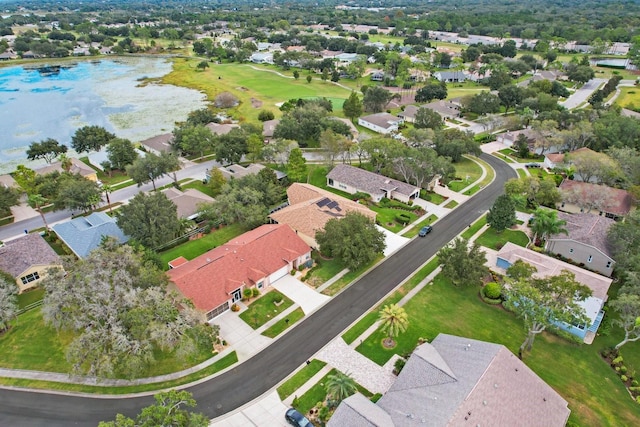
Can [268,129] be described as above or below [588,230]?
below

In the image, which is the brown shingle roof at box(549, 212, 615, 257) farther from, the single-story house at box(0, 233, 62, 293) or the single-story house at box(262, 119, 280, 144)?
the single-story house at box(0, 233, 62, 293)

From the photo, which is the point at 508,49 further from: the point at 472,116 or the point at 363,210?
the point at 363,210

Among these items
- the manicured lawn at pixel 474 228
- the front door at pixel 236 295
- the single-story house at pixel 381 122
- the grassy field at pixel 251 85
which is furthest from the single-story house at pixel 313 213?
the grassy field at pixel 251 85

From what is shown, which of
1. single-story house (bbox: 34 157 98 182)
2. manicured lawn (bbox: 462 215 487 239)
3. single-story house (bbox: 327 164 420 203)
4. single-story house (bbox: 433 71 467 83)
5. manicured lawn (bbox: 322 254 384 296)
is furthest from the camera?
single-story house (bbox: 433 71 467 83)

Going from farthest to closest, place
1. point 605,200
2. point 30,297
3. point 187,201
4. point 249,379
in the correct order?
point 187,201, point 605,200, point 30,297, point 249,379

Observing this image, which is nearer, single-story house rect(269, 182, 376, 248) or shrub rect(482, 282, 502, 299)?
shrub rect(482, 282, 502, 299)

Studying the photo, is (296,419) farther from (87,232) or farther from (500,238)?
(500,238)

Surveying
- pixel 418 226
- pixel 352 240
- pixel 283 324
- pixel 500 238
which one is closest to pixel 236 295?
pixel 283 324

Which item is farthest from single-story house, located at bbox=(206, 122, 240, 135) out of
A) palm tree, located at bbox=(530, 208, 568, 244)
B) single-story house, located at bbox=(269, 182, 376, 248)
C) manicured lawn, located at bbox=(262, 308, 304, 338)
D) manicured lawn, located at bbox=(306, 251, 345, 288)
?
palm tree, located at bbox=(530, 208, 568, 244)
